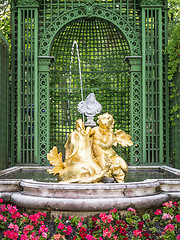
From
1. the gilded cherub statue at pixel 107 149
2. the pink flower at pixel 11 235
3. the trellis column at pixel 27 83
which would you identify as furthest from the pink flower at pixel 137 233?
the trellis column at pixel 27 83

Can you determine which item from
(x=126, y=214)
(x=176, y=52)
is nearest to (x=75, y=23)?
(x=176, y=52)

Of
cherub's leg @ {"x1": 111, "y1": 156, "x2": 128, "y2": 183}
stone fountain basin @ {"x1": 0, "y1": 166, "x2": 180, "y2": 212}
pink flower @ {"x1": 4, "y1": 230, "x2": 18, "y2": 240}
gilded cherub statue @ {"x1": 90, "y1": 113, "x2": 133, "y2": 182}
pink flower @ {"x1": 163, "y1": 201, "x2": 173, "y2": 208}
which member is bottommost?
pink flower @ {"x1": 4, "y1": 230, "x2": 18, "y2": 240}

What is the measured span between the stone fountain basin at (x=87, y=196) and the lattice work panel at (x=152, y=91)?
16.7ft

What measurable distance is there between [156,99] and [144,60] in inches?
47.2

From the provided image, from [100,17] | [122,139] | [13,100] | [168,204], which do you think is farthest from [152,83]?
[168,204]

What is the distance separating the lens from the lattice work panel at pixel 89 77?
11812mm

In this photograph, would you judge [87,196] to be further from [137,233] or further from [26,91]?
[26,91]

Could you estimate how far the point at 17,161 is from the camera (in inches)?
410

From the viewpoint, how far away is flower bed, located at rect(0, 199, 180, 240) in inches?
173

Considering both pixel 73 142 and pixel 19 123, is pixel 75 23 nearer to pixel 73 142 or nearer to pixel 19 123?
pixel 19 123

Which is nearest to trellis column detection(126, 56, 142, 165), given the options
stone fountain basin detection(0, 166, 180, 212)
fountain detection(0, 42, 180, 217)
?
fountain detection(0, 42, 180, 217)

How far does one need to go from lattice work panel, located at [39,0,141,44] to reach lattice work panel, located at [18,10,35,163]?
1.28ft

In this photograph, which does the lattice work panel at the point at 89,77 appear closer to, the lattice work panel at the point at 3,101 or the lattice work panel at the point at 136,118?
the lattice work panel at the point at 136,118

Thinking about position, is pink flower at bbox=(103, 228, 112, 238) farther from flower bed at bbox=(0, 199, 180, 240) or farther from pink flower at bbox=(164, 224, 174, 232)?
pink flower at bbox=(164, 224, 174, 232)
